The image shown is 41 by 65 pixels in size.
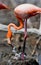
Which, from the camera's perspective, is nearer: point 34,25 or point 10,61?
point 10,61

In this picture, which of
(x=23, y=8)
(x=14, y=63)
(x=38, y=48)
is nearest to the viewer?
(x=23, y=8)

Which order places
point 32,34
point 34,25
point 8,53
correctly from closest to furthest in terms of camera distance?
1. point 8,53
2. point 32,34
3. point 34,25

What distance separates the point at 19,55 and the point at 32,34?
79 cm

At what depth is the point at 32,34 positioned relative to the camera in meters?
1.60

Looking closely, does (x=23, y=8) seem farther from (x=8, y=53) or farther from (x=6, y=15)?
(x=6, y=15)

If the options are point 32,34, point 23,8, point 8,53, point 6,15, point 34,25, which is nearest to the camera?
point 23,8

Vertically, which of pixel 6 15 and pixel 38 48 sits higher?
pixel 6 15

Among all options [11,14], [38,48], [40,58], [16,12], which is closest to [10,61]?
[40,58]

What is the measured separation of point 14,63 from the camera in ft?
2.65

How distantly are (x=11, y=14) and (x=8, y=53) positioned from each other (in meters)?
1.21

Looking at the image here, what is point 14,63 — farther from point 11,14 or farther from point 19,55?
point 11,14

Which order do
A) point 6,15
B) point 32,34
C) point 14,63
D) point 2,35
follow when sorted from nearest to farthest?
point 14,63
point 32,34
point 2,35
point 6,15

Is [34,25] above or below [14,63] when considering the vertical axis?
above

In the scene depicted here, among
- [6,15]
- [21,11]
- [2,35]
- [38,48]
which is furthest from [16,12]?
[6,15]
